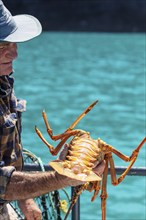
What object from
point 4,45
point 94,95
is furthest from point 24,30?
point 94,95

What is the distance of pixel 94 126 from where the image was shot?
12156 mm

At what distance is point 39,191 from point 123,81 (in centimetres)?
1569

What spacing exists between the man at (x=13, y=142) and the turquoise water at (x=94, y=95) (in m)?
4.02

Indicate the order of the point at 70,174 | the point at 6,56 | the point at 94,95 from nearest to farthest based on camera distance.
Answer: the point at 70,174 < the point at 6,56 < the point at 94,95

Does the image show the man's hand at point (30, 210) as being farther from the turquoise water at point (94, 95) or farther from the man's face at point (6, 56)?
the turquoise water at point (94, 95)

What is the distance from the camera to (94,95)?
15.4m

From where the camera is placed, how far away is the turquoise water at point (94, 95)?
26.7ft

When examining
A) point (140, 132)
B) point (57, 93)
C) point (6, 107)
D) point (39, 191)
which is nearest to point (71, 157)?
point (39, 191)

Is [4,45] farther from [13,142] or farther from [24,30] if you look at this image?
[13,142]

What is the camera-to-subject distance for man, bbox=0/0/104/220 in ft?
7.57

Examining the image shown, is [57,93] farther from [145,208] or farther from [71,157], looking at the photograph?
[71,157]

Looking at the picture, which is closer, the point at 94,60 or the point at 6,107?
the point at 6,107

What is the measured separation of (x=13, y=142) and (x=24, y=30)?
355 millimetres

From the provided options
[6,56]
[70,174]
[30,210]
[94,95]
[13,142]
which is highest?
[6,56]
